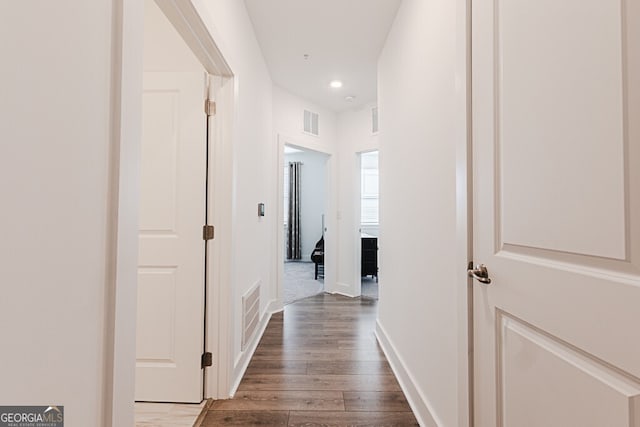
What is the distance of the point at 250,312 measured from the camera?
2.49m

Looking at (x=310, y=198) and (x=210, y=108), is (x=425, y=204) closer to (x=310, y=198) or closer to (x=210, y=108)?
(x=210, y=108)

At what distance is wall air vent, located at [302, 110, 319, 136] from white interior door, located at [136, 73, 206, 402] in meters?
2.37

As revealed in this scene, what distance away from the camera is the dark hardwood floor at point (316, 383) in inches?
67.0

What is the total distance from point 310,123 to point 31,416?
3.97 metres

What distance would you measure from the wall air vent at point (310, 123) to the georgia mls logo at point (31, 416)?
150 inches

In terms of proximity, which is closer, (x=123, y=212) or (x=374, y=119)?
(x=123, y=212)

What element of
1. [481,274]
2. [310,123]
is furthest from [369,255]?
[481,274]

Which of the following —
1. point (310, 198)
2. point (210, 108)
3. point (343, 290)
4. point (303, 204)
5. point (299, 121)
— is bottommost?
point (343, 290)

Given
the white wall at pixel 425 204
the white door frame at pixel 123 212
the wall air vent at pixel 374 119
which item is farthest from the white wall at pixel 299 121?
the white door frame at pixel 123 212

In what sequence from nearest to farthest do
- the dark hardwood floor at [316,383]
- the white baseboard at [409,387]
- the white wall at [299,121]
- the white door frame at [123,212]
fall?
the white door frame at [123,212] < the white baseboard at [409,387] < the dark hardwood floor at [316,383] < the white wall at [299,121]

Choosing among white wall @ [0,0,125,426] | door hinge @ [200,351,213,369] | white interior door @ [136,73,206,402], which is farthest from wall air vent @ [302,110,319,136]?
white wall @ [0,0,125,426]

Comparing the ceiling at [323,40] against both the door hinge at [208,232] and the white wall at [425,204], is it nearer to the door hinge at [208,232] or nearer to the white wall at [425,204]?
the white wall at [425,204]

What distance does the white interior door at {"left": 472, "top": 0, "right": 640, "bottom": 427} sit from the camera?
626mm

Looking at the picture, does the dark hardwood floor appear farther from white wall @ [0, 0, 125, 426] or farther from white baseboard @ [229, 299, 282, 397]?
white wall @ [0, 0, 125, 426]
